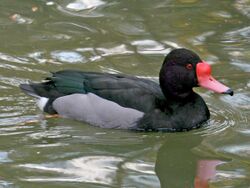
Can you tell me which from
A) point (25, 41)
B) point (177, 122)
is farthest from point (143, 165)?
point (25, 41)

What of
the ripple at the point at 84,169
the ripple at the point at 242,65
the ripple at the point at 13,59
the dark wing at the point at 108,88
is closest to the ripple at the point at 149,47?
the ripple at the point at 242,65

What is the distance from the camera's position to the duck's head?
9.02 m

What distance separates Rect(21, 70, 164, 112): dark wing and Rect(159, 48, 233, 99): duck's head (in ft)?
0.62

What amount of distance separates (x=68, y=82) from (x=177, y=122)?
4.57ft

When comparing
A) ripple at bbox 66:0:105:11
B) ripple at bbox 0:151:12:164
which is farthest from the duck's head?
ripple at bbox 66:0:105:11

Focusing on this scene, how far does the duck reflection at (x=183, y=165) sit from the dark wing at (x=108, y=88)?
20.8 inches

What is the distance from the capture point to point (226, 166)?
811 cm

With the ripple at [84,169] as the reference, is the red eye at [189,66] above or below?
above

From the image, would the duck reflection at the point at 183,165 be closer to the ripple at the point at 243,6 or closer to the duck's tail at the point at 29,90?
the duck's tail at the point at 29,90

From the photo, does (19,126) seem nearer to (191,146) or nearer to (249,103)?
(191,146)

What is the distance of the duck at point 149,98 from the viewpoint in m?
9.04

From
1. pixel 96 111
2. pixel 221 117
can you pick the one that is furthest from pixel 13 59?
pixel 221 117

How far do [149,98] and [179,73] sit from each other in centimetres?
44

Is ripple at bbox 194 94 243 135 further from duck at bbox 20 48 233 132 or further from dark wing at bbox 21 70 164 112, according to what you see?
dark wing at bbox 21 70 164 112
